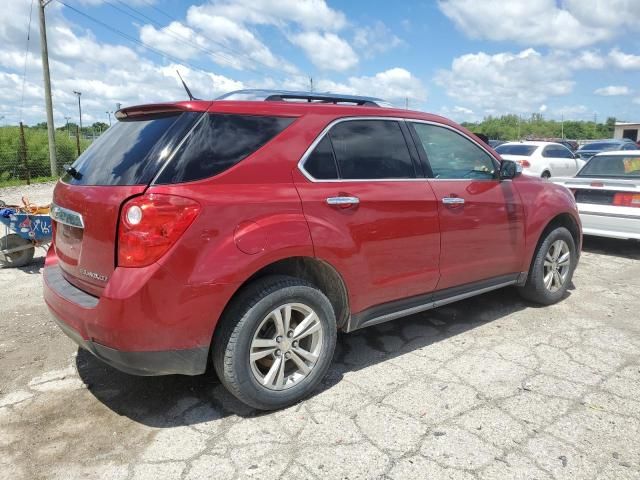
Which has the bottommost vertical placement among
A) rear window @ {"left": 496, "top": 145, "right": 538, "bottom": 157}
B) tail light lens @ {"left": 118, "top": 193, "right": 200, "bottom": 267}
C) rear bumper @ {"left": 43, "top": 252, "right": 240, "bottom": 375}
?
rear bumper @ {"left": 43, "top": 252, "right": 240, "bottom": 375}

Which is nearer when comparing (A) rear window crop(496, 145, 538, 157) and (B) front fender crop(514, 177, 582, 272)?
(B) front fender crop(514, 177, 582, 272)

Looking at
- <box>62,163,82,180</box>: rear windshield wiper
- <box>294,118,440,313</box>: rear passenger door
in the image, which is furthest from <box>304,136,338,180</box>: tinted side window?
<box>62,163,82,180</box>: rear windshield wiper

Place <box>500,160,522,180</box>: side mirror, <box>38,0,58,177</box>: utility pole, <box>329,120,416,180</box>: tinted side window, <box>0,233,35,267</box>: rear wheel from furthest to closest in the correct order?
<box>38,0,58,177</box>: utility pole, <box>0,233,35,267</box>: rear wheel, <box>500,160,522,180</box>: side mirror, <box>329,120,416,180</box>: tinted side window

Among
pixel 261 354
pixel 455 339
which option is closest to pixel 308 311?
pixel 261 354

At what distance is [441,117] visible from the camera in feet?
13.2

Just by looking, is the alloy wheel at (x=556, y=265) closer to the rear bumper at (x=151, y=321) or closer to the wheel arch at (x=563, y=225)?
the wheel arch at (x=563, y=225)

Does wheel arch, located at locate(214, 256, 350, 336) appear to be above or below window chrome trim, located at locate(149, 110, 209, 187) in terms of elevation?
below

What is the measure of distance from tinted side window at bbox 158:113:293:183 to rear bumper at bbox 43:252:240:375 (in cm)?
53

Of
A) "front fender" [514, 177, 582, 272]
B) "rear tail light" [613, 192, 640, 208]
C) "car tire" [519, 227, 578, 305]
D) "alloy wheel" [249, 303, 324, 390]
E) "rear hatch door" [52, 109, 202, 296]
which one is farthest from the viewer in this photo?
"rear tail light" [613, 192, 640, 208]

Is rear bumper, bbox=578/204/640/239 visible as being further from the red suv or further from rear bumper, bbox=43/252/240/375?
rear bumper, bbox=43/252/240/375

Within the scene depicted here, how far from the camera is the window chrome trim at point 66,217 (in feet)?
9.16

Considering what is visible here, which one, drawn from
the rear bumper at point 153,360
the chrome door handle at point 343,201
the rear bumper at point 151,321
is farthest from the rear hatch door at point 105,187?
the chrome door handle at point 343,201

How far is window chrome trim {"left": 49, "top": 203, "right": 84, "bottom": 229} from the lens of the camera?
9.16 feet

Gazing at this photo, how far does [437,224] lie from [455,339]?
103 cm
